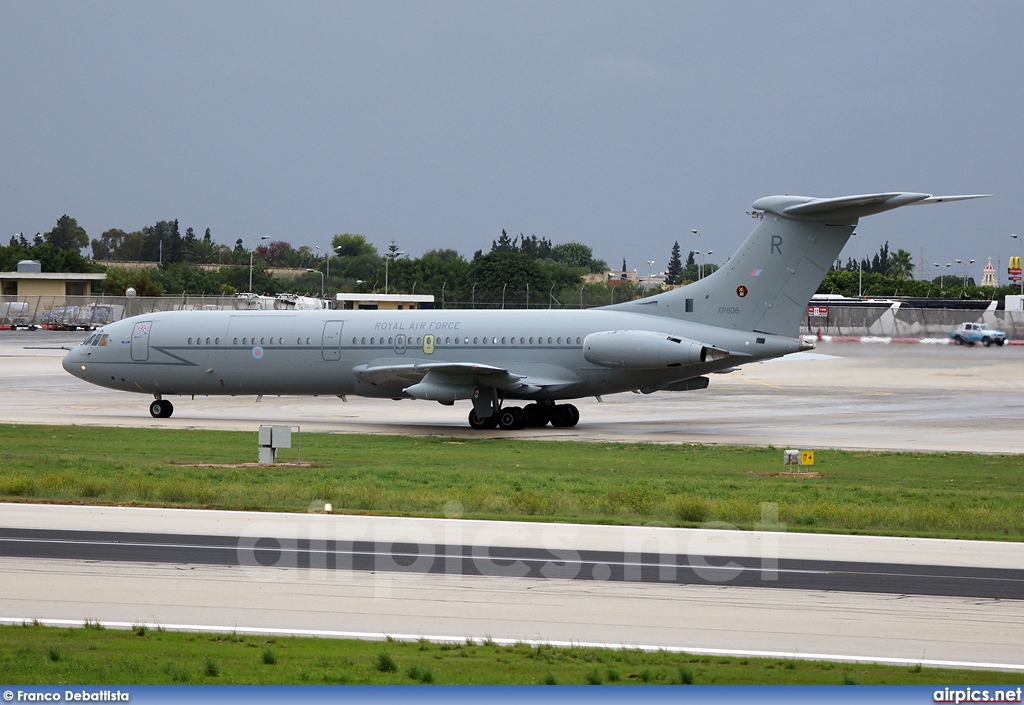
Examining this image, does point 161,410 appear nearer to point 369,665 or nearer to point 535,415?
point 535,415

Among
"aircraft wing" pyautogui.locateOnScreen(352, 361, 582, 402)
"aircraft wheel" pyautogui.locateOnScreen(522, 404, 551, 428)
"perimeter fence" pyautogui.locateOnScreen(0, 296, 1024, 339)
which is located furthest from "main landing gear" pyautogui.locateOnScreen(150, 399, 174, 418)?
"aircraft wheel" pyautogui.locateOnScreen(522, 404, 551, 428)

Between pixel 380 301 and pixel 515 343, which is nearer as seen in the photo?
pixel 515 343

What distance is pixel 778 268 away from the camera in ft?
115

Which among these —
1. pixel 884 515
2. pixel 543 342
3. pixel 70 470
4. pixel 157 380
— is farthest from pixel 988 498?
pixel 157 380

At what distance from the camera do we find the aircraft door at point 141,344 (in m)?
40.4

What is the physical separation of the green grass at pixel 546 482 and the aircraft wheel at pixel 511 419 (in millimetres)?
4522

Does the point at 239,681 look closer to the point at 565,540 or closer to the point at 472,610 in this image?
the point at 472,610

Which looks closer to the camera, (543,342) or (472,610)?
(472,610)

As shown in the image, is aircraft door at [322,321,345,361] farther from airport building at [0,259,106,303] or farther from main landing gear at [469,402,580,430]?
airport building at [0,259,106,303]

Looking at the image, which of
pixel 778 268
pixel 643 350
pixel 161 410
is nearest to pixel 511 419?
pixel 643 350

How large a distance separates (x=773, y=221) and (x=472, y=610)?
24324 mm

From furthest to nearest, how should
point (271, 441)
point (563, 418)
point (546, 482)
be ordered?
point (563, 418)
point (271, 441)
point (546, 482)

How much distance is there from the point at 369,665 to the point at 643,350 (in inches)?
994

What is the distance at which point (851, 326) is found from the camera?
43.7 m
